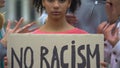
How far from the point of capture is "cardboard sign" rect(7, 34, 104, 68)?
2746 mm

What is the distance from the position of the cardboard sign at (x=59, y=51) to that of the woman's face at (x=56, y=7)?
16cm

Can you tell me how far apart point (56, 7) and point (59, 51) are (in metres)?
0.25

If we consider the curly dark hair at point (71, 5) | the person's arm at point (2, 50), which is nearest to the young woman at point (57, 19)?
the curly dark hair at point (71, 5)

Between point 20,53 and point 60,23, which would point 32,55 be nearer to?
point 20,53

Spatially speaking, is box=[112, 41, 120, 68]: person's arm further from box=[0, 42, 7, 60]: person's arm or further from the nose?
box=[0, 42, 7, 60]: person's arm

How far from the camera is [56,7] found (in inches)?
112

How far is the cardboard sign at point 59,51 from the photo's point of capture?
2746 millimetres

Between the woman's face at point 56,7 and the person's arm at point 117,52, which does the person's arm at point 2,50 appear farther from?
the person's arm at point 117,52

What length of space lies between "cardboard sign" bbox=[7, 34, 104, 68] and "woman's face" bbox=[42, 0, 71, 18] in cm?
16

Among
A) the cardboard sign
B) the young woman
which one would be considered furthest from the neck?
the cardboard sign

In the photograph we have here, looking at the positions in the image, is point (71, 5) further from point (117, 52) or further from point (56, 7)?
point (117, 52)

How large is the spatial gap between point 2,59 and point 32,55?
42 centimetres

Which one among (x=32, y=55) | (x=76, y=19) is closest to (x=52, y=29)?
(x=32, y=55)

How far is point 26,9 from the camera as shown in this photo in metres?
18.2
